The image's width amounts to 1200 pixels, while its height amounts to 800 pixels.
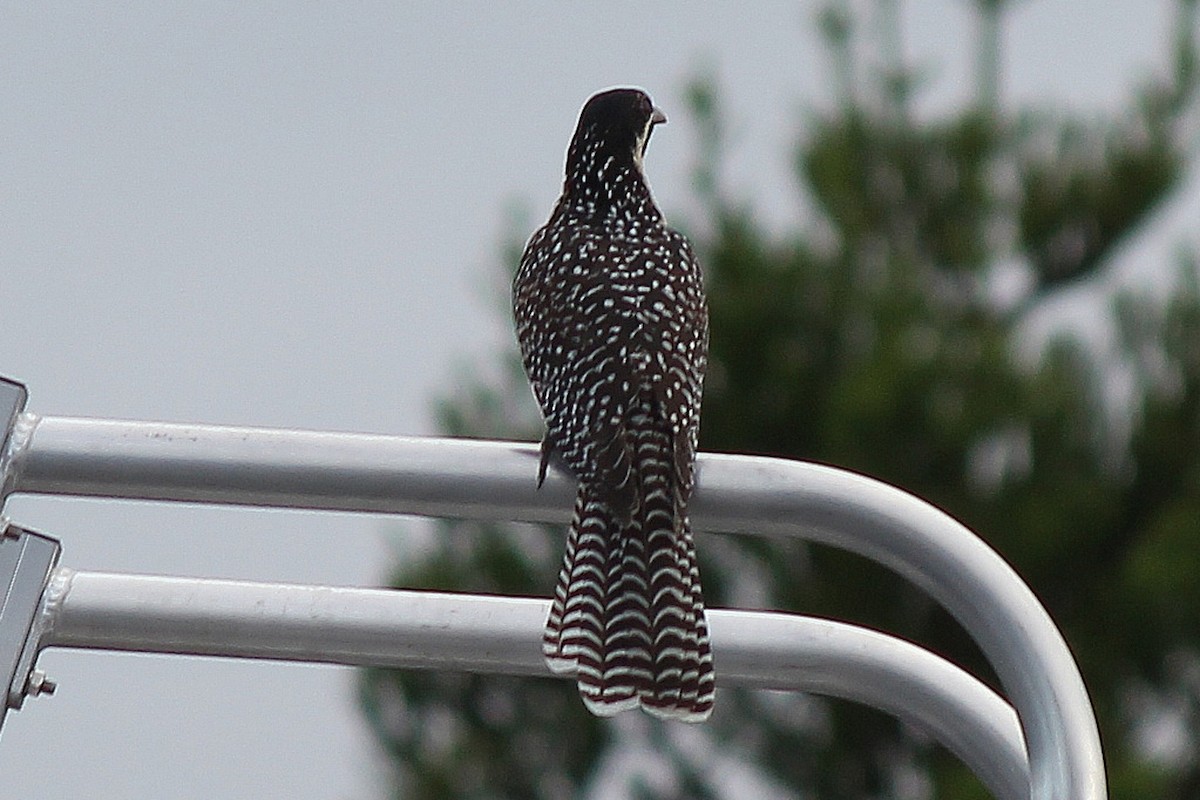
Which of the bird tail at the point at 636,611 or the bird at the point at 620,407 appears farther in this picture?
the bird at the point at 620,407

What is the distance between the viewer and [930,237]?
1062 cm

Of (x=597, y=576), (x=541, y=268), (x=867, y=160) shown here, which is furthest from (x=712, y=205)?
(x=597, y=576)

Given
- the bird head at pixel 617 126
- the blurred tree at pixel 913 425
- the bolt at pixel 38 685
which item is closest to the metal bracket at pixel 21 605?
the bolt at pixel 38 685

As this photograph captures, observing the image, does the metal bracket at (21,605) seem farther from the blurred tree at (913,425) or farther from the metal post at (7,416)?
the blurred tree at (913,425)

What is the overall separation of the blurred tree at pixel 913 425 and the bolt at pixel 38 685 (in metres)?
8.06

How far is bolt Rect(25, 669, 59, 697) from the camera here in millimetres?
1366

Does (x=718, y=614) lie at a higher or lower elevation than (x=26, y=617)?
higher

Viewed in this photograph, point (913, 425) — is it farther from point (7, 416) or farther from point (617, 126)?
point (7, 416)

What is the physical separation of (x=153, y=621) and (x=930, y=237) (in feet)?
31.2

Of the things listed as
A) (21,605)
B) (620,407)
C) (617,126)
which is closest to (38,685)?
(21,605)

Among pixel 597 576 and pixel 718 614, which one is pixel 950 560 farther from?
pixel 597 576

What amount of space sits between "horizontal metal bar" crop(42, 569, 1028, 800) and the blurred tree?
7.98m

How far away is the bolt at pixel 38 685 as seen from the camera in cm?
137

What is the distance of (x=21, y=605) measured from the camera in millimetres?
1340
